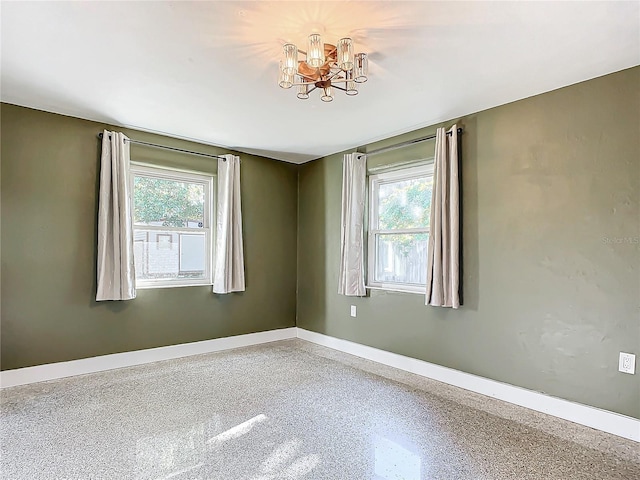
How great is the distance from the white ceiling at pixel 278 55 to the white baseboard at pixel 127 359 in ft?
7.45

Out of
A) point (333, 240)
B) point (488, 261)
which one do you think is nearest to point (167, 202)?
point (333, 240)

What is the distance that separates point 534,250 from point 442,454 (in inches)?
65.0

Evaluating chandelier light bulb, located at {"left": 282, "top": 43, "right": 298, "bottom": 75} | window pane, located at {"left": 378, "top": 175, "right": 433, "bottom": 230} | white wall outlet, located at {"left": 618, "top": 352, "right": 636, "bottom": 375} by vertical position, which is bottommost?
white wall outlet, located at {"left": 618, "top": 352, "right": 636, "bottom": 375}

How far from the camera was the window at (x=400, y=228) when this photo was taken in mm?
3787

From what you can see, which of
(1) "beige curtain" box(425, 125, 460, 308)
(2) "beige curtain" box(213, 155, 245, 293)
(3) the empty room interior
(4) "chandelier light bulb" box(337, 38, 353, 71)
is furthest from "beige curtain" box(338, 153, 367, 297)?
(4) "chandelier light bulb" box(337, 38, 353, 71)

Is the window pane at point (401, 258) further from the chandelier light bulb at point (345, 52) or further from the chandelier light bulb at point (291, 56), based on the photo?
the chandelier light bulb at point (291, 56)

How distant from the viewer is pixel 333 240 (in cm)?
470

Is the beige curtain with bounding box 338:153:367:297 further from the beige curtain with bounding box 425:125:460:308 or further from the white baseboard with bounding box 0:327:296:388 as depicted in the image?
the white baseboard with bounding box 0:327:296:388

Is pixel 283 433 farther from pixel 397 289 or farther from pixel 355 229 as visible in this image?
pixel 355 229

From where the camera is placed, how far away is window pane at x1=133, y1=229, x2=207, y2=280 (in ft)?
13.0

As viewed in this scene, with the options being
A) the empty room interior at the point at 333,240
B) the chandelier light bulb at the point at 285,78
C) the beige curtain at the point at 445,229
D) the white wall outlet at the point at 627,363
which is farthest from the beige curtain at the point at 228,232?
the white wall outlet at the point at 627,363

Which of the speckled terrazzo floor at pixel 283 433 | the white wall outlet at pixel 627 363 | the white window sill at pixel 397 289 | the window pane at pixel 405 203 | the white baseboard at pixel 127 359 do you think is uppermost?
the window pane at pixel 405 203

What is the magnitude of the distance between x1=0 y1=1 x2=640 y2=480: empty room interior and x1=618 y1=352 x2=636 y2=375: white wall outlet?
0.4 inches

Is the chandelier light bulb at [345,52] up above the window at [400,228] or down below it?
above
